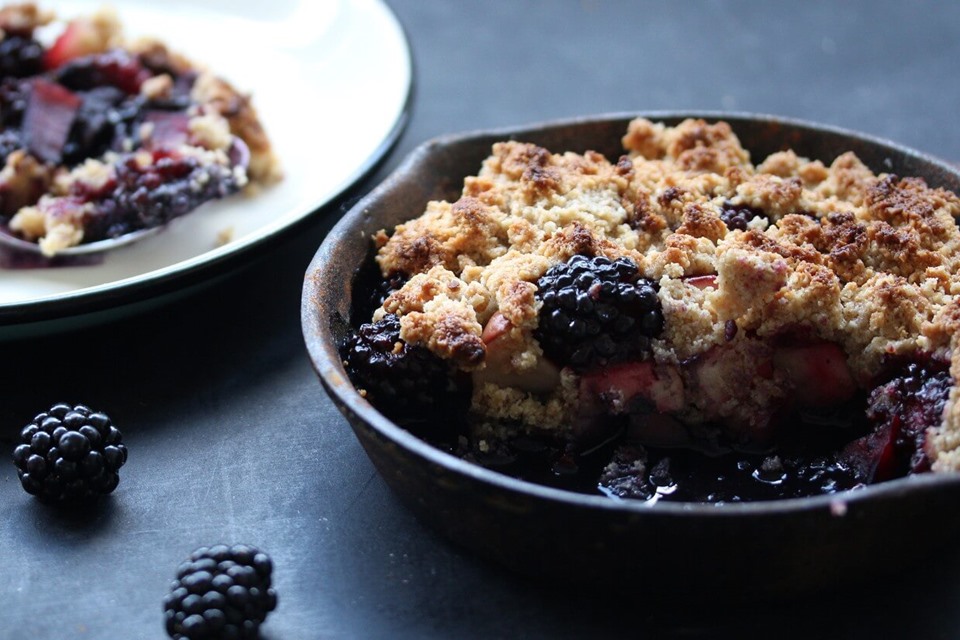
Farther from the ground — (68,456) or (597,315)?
(597,315)

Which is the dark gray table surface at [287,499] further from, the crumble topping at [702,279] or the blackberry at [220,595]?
the crumble topping at [702,279]

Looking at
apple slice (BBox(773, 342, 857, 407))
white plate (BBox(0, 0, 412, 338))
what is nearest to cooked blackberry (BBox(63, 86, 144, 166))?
white plate (BBox(0, 0, 412, 338))

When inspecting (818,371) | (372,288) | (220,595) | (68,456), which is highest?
(818,371)

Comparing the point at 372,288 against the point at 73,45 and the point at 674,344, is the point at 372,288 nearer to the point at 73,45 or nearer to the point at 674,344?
the point at 674,344

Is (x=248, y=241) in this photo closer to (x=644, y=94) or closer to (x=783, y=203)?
(x=783, y=203)

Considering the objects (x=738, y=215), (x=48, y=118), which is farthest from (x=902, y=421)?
(x=48, y=118)

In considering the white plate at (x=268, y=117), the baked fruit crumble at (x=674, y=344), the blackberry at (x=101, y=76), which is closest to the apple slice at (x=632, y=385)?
the baked fruit crumble at (x=674, y=344)
